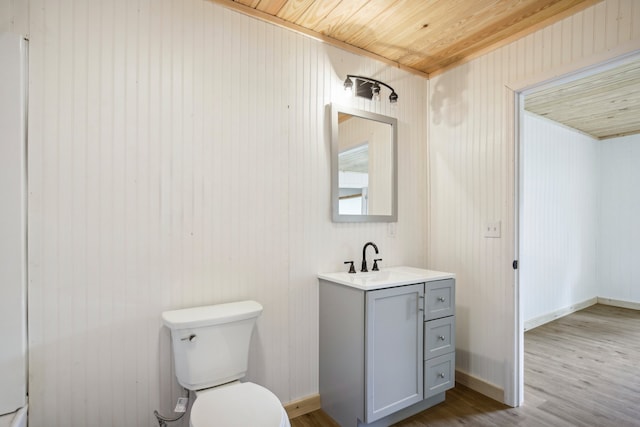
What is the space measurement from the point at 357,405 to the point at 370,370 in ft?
0.73

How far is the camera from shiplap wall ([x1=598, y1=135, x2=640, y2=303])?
4574 mm

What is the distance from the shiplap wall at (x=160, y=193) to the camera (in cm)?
147

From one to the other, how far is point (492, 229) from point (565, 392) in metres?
1.27

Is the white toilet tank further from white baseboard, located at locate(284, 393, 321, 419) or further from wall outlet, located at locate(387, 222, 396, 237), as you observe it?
wall outlet, located at locate(387, 222, 396, 237)

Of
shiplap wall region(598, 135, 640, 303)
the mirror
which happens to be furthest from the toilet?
shiplap wall region(598, 135, 640, 303)

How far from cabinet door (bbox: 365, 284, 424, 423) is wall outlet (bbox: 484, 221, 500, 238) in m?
0.73

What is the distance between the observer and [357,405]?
1841mm

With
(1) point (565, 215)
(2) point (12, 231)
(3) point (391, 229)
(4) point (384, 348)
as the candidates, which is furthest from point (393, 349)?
(1) point (565, 215)

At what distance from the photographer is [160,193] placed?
5.57 feet

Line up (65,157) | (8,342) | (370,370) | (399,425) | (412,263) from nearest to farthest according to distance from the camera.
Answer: (8,342) → (65,157) → (370,370) → (399,425) → (412,263)

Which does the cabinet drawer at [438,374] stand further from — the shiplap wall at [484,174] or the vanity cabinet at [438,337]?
the shiplap wall at [484,174]

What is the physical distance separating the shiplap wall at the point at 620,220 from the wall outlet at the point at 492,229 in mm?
3880

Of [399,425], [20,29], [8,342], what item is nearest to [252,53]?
[20,29]

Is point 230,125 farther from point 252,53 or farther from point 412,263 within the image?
point 412,263
